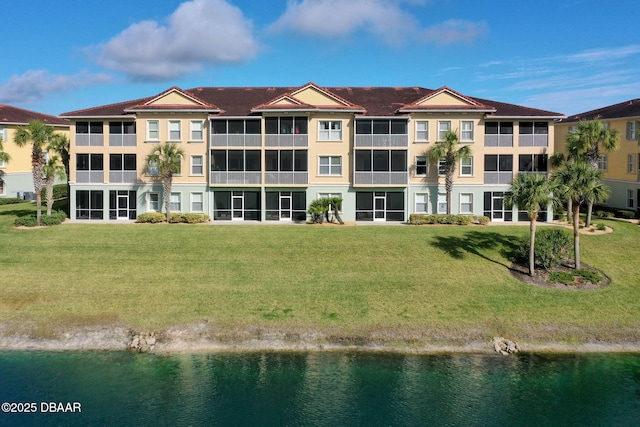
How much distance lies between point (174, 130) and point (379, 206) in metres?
17.7

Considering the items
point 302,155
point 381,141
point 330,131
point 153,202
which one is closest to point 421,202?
point 381,141

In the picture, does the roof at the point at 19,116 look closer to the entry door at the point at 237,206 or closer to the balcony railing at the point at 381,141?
the entry door at the point at 237,206

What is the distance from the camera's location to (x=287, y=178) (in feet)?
140

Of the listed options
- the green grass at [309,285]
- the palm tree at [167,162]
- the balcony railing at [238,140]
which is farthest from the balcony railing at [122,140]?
the green grass at [309,285]

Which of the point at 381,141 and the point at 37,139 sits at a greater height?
the point at 381,141

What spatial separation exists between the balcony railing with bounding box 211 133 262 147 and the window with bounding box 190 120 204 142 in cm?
124

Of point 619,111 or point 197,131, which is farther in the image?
point 619,111

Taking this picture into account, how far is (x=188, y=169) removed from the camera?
43.6 metres

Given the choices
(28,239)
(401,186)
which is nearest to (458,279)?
(401,186)

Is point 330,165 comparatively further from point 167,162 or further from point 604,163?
point 604,163

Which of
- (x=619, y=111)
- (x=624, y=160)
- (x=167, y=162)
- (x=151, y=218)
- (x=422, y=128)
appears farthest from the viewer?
(x=619, y=111)

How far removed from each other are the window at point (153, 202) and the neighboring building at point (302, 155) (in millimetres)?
81

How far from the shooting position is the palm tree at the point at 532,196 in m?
29.4

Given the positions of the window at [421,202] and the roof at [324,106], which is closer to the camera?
the roof at [324,106]
